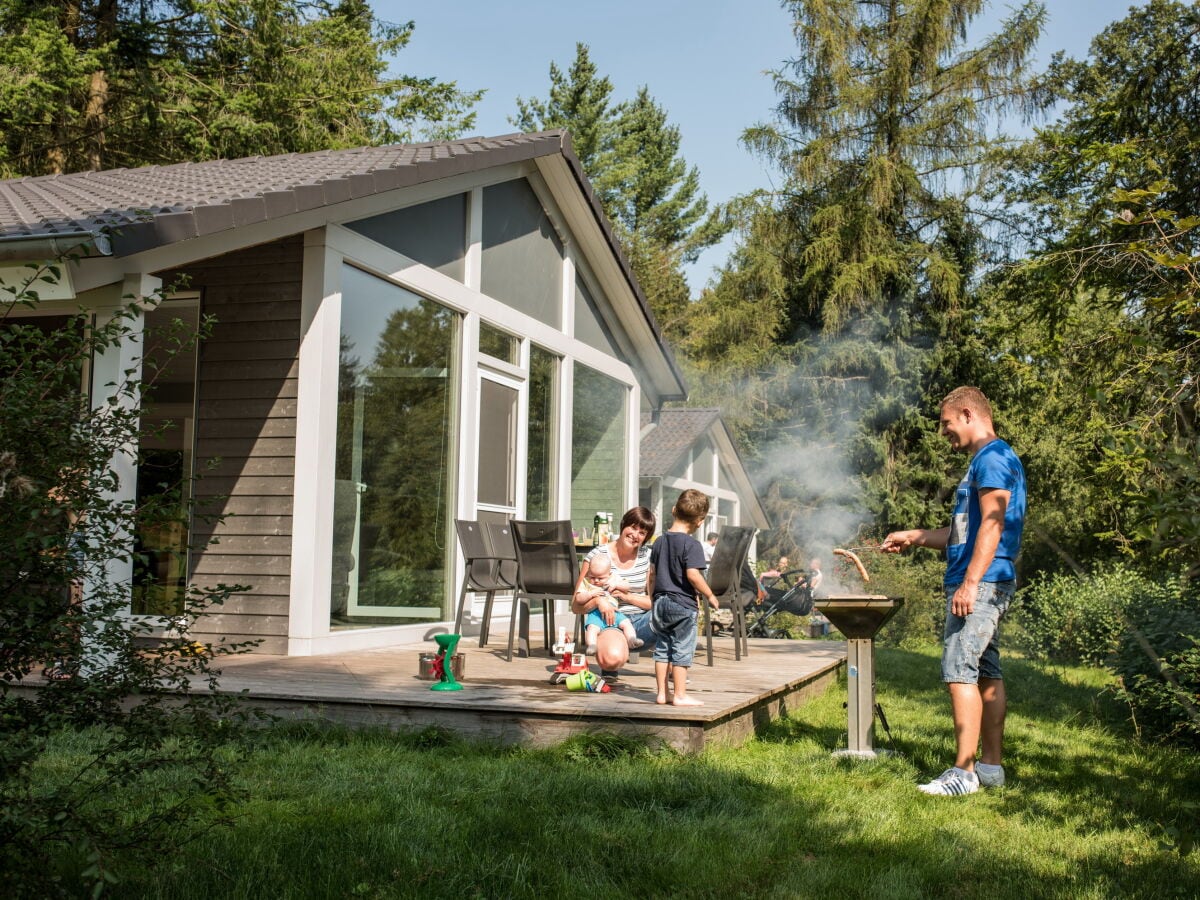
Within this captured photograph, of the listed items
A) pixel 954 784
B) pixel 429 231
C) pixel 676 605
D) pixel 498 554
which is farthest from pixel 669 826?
pixel 429 231

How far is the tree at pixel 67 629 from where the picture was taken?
7.74 ft

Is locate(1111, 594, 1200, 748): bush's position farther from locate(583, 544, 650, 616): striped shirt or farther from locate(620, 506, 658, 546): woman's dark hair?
locate(583, 544, 650, 616): striped shirt

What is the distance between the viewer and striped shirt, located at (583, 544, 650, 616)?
21.8 ft

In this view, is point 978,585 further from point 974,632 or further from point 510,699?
point 510,699

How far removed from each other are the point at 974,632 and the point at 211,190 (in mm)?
5038

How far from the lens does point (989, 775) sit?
460 centimetres

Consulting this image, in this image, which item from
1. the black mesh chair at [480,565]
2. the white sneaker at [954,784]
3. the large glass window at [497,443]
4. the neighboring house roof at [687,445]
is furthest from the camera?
the neighboring house roof at [687,445]

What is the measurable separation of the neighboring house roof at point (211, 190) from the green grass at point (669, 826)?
1858mm

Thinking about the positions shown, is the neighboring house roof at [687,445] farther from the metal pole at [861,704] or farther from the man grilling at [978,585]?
the man grilling at [978,585]

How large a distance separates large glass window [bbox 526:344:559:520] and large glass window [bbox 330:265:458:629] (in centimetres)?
168

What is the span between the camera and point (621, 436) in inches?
527

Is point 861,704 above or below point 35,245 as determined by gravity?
below

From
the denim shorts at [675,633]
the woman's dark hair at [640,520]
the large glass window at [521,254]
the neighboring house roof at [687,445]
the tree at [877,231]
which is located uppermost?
the tree at [877,231]

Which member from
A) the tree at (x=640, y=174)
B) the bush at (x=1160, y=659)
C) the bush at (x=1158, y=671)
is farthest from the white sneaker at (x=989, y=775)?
the tree at (x=640, y=174)
